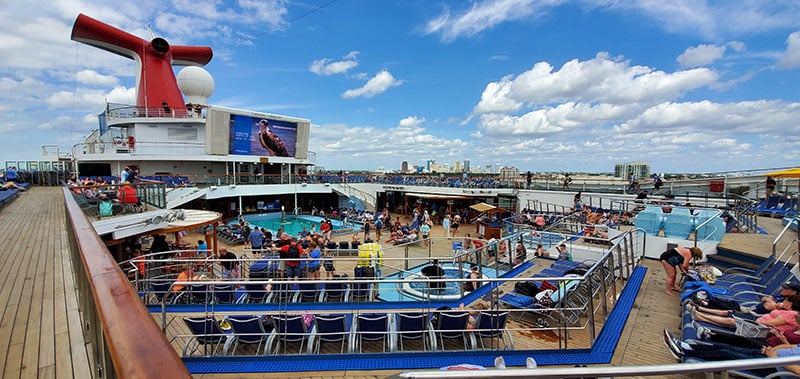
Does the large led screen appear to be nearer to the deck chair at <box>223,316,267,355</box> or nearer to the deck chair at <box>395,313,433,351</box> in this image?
the deck chair at <box>223,316,267,355</box>

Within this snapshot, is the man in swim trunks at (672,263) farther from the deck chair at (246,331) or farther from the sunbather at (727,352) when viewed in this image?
the deck chair at (246,331)

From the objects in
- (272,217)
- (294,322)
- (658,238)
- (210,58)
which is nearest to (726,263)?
(658,238)

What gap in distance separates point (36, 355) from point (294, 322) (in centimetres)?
265

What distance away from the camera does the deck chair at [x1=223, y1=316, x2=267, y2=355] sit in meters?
4.30

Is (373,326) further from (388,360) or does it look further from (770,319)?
(770,319)

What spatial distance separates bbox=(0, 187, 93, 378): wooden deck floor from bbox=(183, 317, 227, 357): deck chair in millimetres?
1395

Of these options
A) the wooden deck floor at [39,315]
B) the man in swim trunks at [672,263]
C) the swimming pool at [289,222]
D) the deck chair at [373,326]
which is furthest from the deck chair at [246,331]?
the swimming pool at [289,222]

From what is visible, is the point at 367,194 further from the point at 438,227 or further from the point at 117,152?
the point at 117,152

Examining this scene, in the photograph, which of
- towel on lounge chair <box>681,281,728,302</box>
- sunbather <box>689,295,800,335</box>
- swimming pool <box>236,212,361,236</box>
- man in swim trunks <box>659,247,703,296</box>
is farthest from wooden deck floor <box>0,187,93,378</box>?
swimming pool <box>236,212,361,236</box>

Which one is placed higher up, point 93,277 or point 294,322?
point 93,277

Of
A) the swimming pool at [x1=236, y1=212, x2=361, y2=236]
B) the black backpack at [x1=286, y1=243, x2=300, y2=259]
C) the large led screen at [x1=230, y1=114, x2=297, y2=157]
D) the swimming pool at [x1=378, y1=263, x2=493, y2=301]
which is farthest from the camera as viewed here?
the large led screen at [x1=230, y1=114, x2=297, y2=157]

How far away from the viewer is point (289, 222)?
24797mm

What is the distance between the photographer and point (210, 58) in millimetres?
31703

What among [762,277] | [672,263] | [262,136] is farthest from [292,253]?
[262,136]
